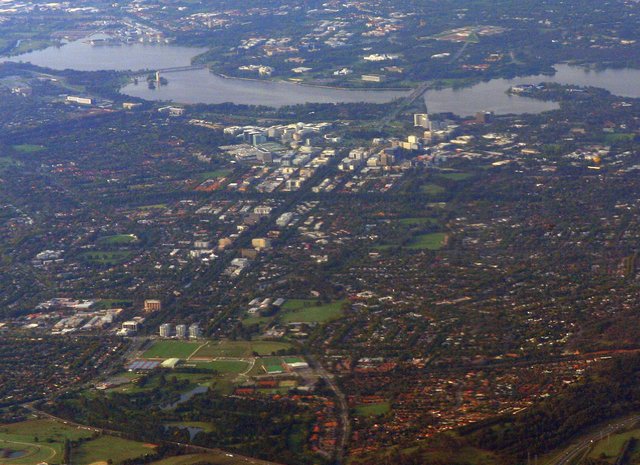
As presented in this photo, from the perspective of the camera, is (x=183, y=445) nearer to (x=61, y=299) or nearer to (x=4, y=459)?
(x=4, y=459)

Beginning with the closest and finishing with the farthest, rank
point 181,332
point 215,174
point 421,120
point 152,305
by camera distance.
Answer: point 181,332 < point 152,305 < point 215,174 < point 421,120

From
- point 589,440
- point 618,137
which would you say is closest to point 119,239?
point 618,137

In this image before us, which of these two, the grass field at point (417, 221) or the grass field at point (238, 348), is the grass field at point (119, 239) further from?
the grass field at point (238, 348)

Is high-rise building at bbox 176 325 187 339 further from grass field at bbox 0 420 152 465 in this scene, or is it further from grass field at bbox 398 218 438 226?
grass field at bbox 398 218 438 226

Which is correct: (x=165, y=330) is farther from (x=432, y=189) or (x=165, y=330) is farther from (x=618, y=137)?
(x=618, y=137)

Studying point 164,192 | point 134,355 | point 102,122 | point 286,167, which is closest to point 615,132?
point 286,167

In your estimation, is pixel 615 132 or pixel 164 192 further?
pixel 615 132

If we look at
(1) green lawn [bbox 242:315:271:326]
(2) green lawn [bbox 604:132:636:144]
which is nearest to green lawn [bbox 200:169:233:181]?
(2) green lawn [bbox 604:132:636:144]
